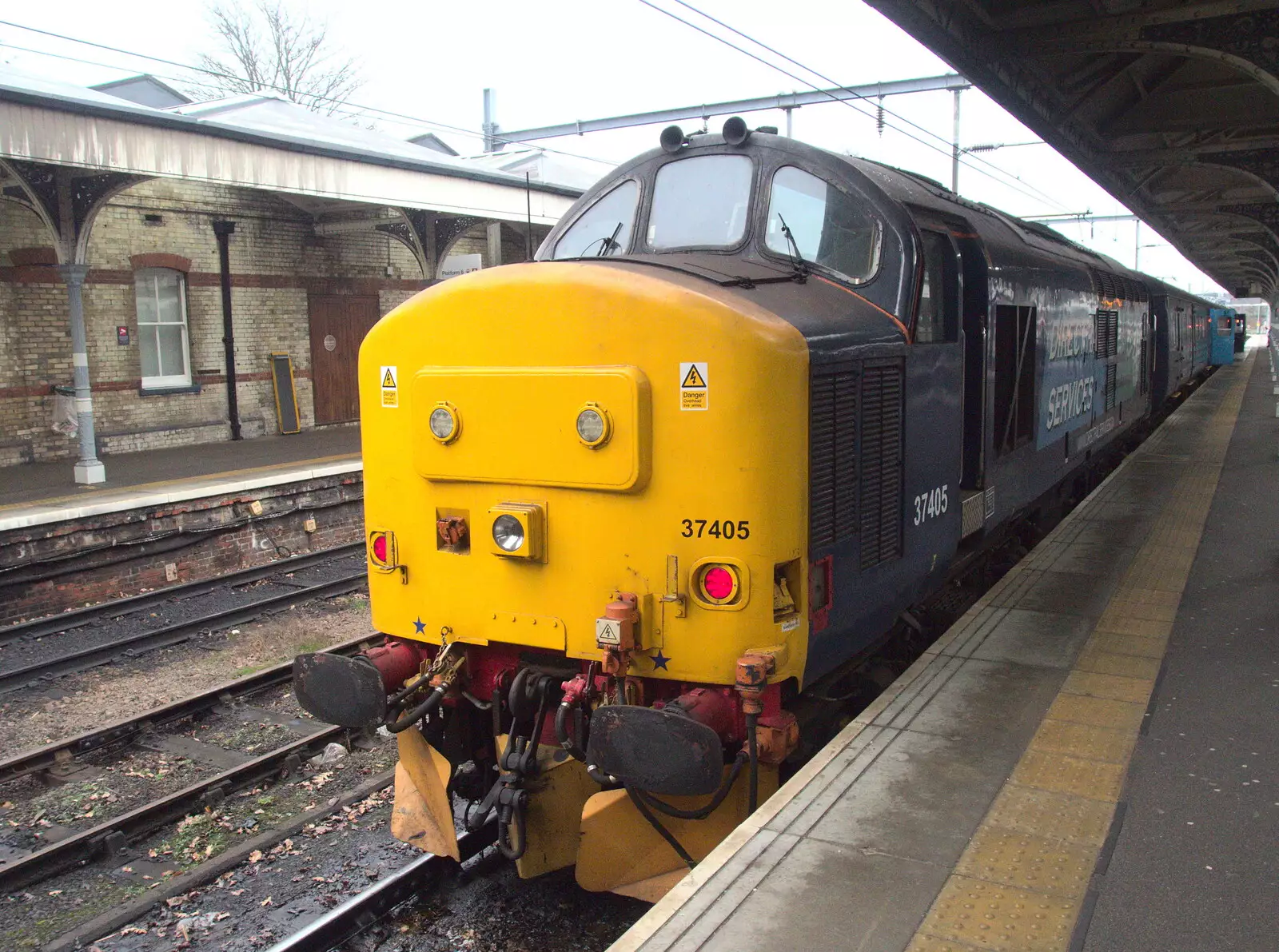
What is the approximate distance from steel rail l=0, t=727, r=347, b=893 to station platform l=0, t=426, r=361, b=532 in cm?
526

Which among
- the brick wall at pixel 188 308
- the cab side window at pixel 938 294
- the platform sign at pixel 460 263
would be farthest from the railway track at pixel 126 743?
the platform sign at pixel 460 263

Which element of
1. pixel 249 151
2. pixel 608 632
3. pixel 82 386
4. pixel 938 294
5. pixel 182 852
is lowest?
pixel 182 852

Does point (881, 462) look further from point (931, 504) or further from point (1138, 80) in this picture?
point (1138, 80)

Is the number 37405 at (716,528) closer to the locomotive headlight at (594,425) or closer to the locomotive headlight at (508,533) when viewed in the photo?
the locomotive headlight at (594,425)

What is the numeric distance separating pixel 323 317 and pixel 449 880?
1570 cm

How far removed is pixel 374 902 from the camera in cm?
475

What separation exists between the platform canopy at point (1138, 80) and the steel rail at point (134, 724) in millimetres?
7051

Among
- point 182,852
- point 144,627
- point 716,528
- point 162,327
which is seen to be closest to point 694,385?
point 716,528

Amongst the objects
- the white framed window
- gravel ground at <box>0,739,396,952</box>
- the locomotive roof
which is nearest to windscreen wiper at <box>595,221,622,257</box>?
the locomotive roof

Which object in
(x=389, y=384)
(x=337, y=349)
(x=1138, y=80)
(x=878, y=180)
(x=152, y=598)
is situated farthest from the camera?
(x=337, y=349)

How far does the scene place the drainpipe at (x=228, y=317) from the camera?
1694cm

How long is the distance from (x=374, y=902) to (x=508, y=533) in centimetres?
187

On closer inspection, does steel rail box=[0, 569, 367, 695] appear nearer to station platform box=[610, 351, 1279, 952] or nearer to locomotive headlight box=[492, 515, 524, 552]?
locomotive headlight box=[492, 515, 524, 552]

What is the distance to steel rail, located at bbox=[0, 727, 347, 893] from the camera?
17.3ft
